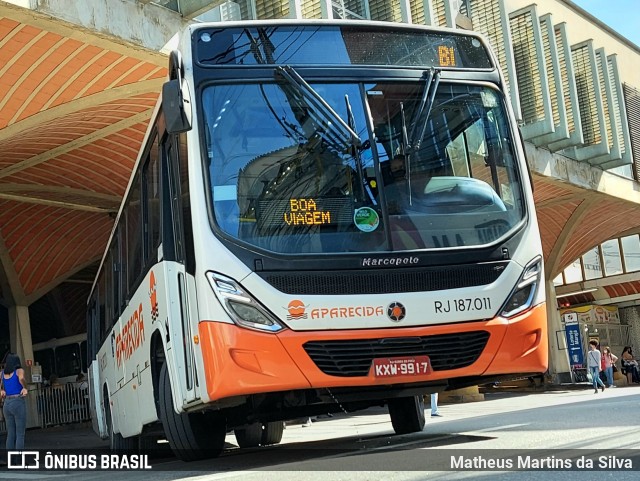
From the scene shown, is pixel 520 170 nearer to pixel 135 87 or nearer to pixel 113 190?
pixel 135 87

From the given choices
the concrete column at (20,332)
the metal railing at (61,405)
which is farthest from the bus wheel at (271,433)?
the concrete column at (20,332)

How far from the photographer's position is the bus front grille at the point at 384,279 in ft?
23.6

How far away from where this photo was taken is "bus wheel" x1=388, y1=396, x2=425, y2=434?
10.9 metres

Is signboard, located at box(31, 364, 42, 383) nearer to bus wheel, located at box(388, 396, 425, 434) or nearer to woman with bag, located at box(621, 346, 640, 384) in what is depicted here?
woman with bag, located at box(621, 346, 640, 384)

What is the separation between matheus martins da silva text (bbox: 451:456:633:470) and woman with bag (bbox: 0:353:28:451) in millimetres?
A: 8188

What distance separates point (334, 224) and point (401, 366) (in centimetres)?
110

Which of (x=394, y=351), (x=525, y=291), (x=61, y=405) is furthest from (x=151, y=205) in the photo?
(x=61, y=405)

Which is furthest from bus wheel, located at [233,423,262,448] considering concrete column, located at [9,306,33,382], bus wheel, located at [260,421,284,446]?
concrete column, located at [9,306,33,382]

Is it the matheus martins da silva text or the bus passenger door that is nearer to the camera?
the matheus martins da silva text

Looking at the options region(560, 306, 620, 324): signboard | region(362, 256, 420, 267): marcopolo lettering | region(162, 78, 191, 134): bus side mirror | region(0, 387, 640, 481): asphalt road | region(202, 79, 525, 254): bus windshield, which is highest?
region(162, 78, 191, 134): bus side mirror

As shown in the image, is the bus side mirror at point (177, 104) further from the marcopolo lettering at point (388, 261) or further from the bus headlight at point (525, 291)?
the bus headlight at point (525, 291)

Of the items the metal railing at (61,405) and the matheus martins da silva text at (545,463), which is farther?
the metal railing at (61,405)

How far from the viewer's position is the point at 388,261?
7383mm

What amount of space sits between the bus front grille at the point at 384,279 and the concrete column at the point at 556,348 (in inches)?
1177
